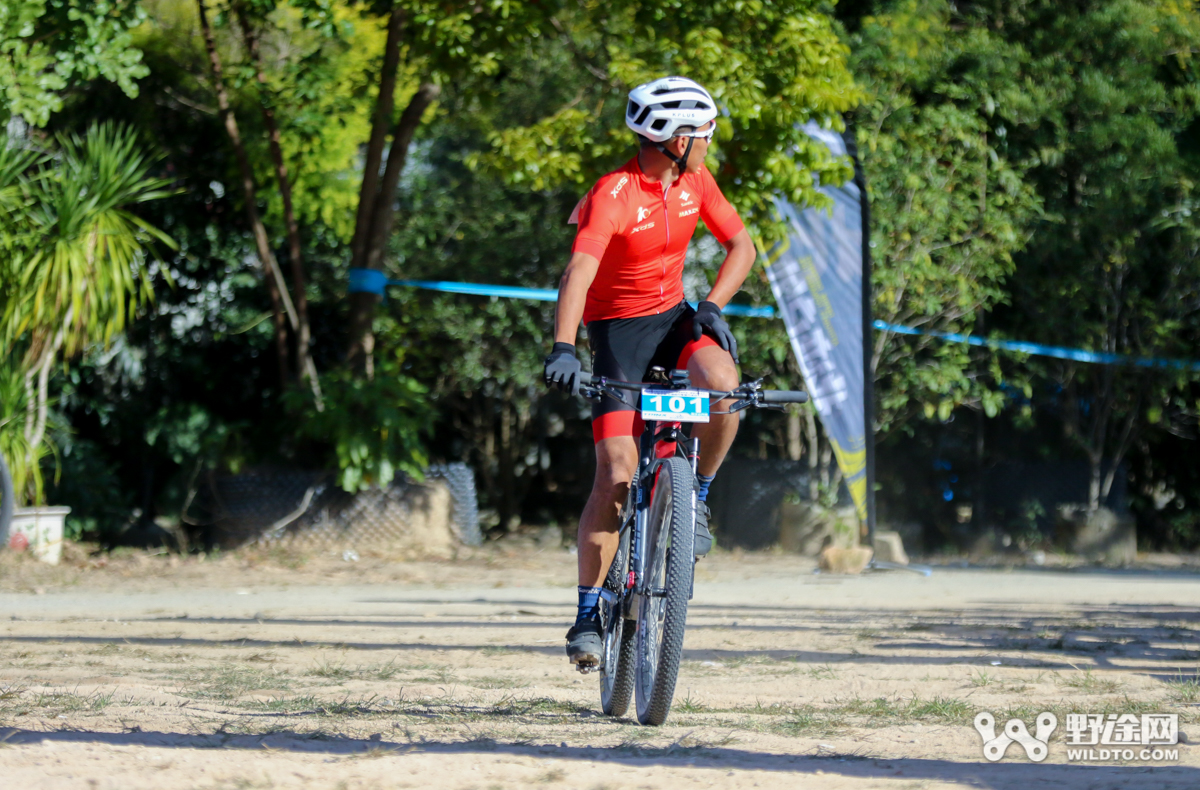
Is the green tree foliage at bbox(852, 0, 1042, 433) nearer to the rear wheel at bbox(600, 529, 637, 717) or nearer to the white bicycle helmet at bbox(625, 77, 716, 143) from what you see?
the white bicycle helmet at bbox(625, 77, 716, 143)

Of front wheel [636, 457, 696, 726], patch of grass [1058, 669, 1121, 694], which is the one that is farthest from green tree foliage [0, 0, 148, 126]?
patch of grass [1058, 669, 1121, 694]

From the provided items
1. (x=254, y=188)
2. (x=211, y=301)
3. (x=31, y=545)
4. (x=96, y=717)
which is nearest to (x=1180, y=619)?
(x=96, y=717)

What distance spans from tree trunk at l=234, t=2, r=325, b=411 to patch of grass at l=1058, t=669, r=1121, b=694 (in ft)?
21.5

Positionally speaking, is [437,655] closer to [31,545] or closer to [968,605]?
[968,605]

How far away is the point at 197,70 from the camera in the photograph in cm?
1101

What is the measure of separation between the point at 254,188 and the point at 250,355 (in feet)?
5.85

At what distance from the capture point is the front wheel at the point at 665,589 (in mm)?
3445

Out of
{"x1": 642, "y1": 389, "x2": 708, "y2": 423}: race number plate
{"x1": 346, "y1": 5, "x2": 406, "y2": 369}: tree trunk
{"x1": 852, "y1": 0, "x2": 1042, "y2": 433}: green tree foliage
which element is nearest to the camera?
{"x1": 642, "y1": 389, "x2": 708, "y2": 423}: race number plate

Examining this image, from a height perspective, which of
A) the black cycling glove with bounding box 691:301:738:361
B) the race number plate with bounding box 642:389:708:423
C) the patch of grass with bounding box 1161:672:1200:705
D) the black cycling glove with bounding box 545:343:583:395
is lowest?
the patch of grass with bounding box 1161:672:1200:705

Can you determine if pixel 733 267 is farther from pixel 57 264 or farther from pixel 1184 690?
pixel 57 264

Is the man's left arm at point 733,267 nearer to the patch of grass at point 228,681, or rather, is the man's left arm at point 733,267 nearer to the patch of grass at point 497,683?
the patch of grass at point 497,683

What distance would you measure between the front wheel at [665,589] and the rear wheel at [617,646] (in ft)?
0.16

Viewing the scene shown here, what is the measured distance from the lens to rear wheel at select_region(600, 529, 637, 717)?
371 centimetres

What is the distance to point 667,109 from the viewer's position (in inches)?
152
